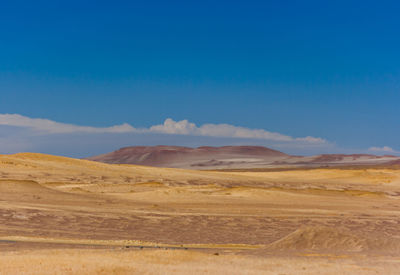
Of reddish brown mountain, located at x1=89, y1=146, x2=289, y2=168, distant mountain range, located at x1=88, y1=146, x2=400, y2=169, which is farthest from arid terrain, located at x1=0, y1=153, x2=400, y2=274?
reddish brown mountain, located at x1=89, y1=146, x2=289, y2=168

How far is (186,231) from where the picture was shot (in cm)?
1831

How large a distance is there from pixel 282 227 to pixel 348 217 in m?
5.01

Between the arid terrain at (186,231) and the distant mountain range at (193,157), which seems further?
the distant mountain range at (193,157)

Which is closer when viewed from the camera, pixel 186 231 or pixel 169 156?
pixel 186 231

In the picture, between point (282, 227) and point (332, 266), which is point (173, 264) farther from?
point (282, 227)

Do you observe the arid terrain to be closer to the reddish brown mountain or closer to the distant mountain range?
the distant mountain range

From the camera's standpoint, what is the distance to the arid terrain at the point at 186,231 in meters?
11.3

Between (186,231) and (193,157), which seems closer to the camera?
(186,231)

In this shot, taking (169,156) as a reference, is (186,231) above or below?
below

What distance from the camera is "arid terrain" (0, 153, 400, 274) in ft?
37.1

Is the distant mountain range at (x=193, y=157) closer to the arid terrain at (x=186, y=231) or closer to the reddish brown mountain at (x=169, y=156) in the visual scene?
the reddish brown mountain at (x=169, y=156)

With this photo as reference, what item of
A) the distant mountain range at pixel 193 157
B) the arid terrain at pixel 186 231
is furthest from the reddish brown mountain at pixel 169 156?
the arid terrain at pixel 186 231

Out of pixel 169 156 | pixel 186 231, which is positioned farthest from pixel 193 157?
pixel 186 231

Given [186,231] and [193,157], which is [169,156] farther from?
[186,231]
